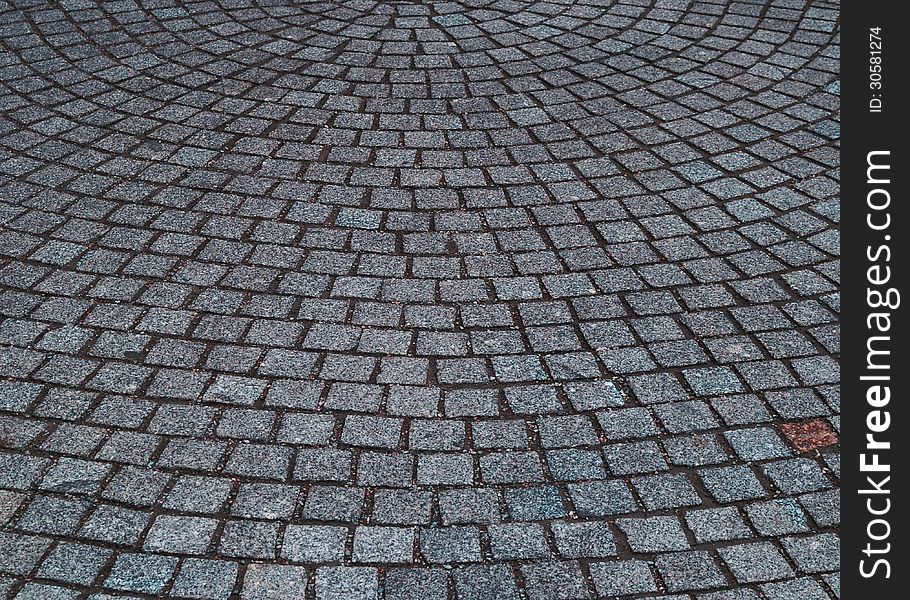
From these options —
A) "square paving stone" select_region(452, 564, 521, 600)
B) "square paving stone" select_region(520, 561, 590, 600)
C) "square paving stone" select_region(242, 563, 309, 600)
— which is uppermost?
"square paving stone" select_region(242, 563, 309, 600)

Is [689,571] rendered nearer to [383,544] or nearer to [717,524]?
[717,524]

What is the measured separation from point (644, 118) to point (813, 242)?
149 centimetres

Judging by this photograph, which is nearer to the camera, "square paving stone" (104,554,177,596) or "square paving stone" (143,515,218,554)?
"square paving stone" (104,554,177,596)

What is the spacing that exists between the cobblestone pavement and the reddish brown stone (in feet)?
0.04

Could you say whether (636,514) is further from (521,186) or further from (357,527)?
(521,186)

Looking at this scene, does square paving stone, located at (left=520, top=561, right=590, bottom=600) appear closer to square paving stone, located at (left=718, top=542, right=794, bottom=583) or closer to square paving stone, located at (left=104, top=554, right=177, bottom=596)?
square paving stone, located at (left=718, top=542, right=794, bottom=583)

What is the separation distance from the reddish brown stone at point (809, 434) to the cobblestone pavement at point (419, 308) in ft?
0.04

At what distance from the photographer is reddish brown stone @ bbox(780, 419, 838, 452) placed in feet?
13.4

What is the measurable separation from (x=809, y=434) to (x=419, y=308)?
5.96 ft

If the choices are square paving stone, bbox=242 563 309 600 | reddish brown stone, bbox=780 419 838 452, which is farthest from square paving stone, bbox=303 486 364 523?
reddish brown stone, bbox=780 419 838 452

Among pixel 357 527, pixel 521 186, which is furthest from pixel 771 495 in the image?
pixel 521 186

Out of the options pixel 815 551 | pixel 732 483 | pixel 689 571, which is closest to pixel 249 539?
pixel 689 571

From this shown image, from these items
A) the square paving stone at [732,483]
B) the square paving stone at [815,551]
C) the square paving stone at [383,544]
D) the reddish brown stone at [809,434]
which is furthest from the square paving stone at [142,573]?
the reddish brown stone at [809,434]

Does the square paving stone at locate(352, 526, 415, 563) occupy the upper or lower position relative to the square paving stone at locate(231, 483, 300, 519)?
lower
